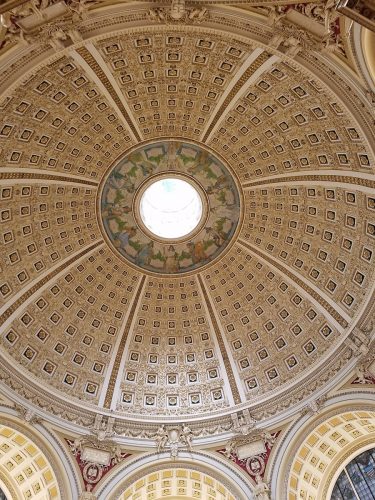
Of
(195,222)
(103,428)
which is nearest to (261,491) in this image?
(103,428)

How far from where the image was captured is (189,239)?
32125mm

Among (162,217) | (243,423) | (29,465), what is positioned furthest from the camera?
(162,217)

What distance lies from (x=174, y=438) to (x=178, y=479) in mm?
2241

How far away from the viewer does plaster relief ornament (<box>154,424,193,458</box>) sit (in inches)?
978

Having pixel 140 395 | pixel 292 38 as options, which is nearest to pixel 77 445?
pixel 140 395

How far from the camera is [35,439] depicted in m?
23.2

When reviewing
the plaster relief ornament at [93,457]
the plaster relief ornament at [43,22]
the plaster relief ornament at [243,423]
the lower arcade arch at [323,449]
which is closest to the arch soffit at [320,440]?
the lower arcade arch at [323,449]

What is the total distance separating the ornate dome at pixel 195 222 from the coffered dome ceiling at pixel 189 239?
0.33 ft

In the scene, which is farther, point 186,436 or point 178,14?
point 186,436

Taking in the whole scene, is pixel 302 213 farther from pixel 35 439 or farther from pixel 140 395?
pixel 35 439

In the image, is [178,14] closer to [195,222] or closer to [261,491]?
[195,222]

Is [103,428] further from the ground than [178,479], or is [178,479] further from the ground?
[103,428]

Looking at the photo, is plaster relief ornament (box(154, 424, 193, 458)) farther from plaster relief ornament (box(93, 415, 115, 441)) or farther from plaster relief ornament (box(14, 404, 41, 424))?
plaster relief ornament (box(14, 404, 41, 424))

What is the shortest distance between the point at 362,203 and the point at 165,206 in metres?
15.2
